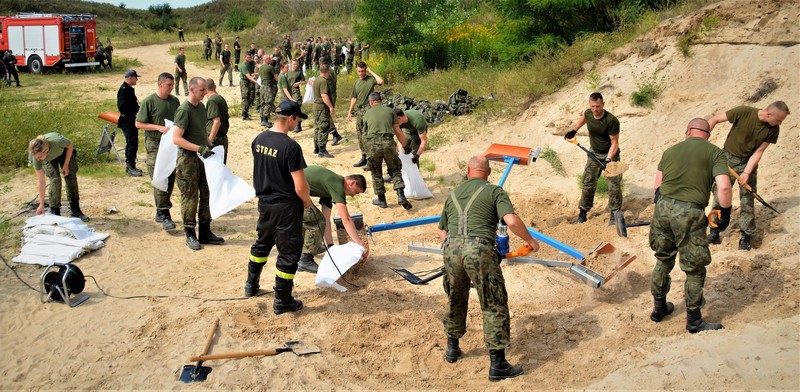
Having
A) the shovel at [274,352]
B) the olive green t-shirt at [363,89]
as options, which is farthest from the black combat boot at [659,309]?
the olive green t-shirt at [363,89]

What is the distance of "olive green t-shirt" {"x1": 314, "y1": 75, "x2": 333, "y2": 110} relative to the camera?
12.6 meters

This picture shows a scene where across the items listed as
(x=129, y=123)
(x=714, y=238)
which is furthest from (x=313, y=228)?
Answer: (x=129, y=123)

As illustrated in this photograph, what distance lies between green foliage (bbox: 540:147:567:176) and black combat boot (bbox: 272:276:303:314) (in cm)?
592

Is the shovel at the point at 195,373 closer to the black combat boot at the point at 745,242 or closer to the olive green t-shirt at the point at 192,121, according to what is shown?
the olive green t-shirt at the point at 192,121

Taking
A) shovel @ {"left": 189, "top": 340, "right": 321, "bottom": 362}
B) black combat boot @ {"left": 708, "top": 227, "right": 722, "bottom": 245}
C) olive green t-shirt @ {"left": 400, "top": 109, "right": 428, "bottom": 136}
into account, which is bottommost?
shovel @ {"left": 189, "top": 340, "right": 321, "bottom": 362}

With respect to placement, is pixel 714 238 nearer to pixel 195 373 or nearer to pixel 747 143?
pixel 747 143

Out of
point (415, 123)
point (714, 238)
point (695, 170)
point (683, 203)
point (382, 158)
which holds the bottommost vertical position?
point (714, 238)

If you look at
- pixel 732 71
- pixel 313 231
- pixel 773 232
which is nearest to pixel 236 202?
pixel 313 231

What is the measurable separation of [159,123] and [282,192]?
11.8 feet

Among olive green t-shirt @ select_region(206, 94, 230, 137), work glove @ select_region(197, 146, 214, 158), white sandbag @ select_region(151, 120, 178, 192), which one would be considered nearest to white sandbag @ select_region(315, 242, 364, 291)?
work glove @ select_region(197, 146, 214, 158)

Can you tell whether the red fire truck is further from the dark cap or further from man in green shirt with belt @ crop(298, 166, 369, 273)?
the dark cap

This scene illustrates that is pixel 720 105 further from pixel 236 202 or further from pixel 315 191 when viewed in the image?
pixel 236 202

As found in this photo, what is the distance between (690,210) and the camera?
579 cm

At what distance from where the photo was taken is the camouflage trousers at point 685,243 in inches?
227
